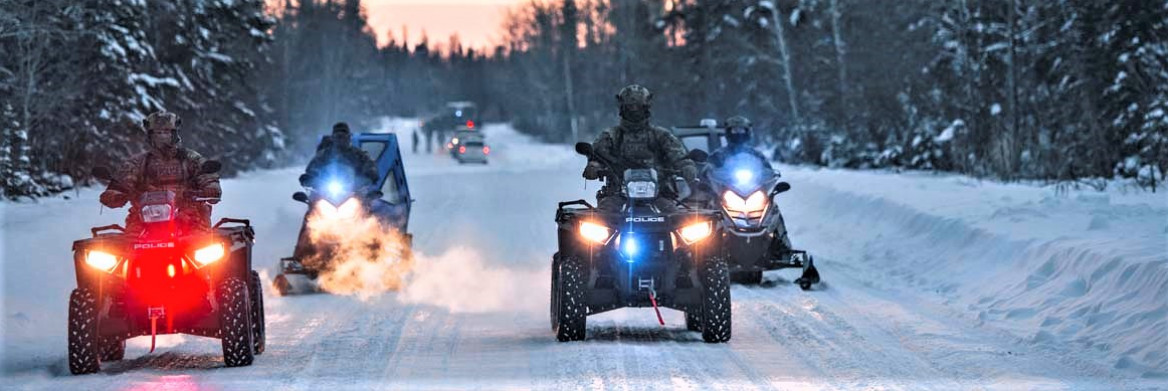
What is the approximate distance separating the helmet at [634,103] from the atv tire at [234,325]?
350cm

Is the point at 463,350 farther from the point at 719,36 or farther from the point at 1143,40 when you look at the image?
the point at 719,36

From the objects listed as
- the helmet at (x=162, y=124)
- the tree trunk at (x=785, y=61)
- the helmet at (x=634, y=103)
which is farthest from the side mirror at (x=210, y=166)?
the tree trunk at (x=785, y=61)

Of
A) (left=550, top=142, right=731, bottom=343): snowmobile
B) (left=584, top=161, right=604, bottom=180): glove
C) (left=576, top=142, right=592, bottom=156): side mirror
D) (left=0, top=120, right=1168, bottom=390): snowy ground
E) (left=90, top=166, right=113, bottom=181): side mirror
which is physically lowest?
(left=0, top=120, right=1168, bottom=390): snowy ground

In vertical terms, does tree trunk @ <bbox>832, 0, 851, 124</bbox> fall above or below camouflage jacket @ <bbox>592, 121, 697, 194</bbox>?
above

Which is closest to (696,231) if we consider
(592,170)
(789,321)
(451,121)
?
(592,170)

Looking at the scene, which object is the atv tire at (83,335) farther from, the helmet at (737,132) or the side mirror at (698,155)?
the helmet at (737,132)

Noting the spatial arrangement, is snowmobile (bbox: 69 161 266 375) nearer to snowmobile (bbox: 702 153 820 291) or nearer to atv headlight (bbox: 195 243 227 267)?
atv headlight (bbox: 195 243 227 267)

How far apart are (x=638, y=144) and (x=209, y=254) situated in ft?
11.7

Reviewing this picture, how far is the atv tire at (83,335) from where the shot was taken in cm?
858

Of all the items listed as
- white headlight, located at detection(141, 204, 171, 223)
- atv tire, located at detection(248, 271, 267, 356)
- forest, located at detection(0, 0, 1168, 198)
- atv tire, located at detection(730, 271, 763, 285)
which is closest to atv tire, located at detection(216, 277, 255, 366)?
atv tire, located at detection(248, 271, 267, 356)

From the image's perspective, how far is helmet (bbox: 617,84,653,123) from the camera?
10836mm

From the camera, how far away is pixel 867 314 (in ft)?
37.9

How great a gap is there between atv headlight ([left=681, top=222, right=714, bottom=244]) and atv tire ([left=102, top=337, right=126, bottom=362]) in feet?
13.1

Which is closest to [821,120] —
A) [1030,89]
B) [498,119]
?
[1030,89]
